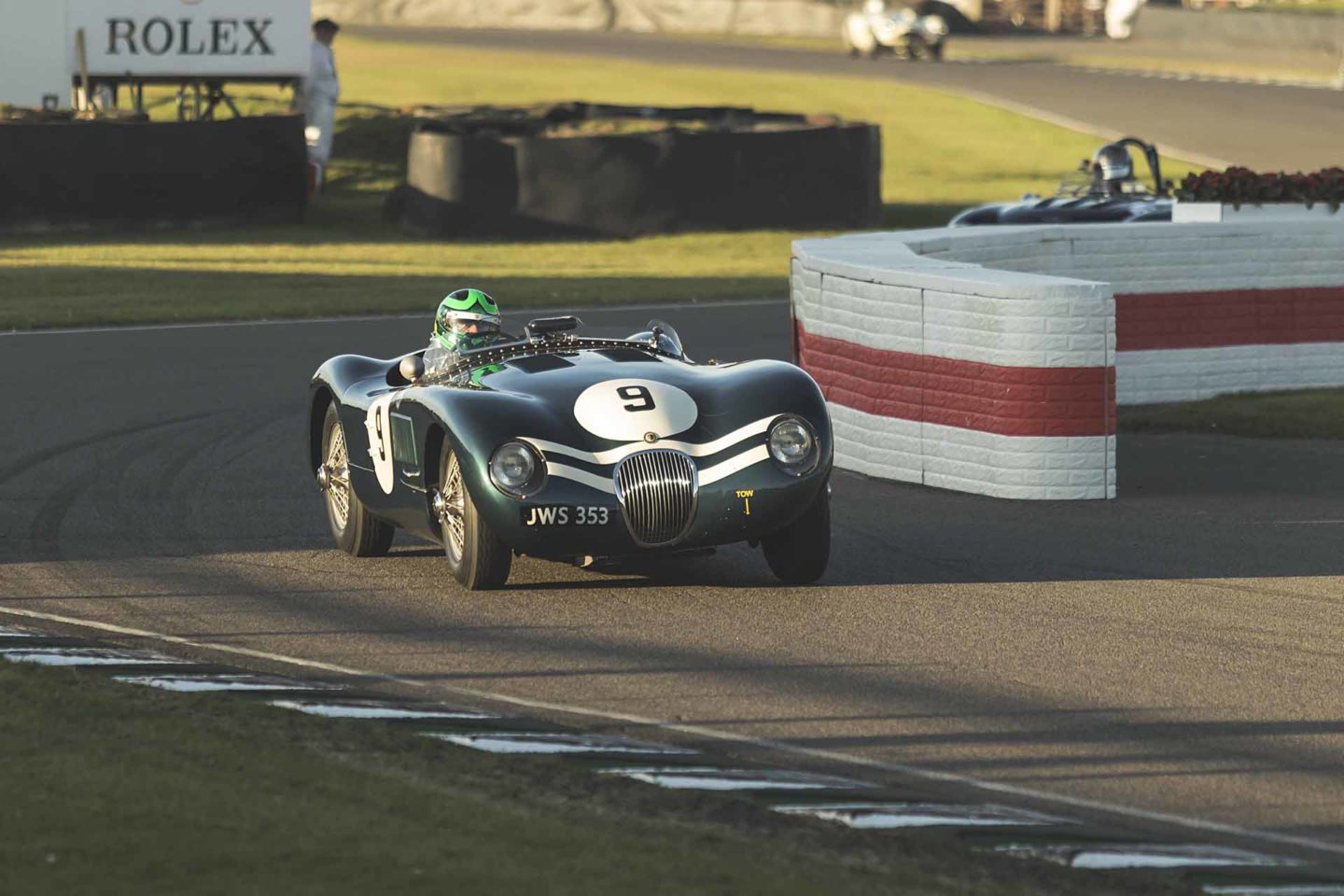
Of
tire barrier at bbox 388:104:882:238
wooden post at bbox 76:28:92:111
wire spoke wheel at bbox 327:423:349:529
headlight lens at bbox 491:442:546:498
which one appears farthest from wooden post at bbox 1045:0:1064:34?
headlight lens at bbox 491:442:546:498

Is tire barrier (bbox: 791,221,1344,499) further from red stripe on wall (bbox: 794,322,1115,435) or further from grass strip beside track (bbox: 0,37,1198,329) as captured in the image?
grass strip beside track (bbox: 0,37,1198,329)

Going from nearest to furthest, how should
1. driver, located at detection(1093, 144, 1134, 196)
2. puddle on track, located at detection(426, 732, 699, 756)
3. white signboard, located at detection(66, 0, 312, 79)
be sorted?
puddle on track, located at detection(426, 732, 699, 756) → driver, located at detection(1093, 144, 1134, 196) → white signboard, located at detection(66, 0, 312, 79)

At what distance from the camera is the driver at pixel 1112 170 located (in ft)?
69.2

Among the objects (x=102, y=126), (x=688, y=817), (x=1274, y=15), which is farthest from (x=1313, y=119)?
(x=688, y=817)

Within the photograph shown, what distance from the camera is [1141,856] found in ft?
19.4

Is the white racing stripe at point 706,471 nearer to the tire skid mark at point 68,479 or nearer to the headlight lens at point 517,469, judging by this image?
the headlight lens at point 517,469

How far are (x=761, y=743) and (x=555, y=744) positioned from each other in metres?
0.60

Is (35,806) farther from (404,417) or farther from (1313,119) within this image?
(1313,119)

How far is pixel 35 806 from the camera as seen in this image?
628 cm

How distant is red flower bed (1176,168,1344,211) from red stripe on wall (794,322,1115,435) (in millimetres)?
4470

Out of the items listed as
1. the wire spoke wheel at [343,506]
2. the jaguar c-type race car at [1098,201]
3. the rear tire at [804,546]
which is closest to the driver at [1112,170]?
the jaguar c-type race car at [1098,201]

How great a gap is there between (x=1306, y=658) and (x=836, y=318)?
5545mm

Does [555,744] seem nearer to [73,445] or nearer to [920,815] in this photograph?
[920,815]

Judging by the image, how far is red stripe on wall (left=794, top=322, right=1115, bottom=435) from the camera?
11945mm
